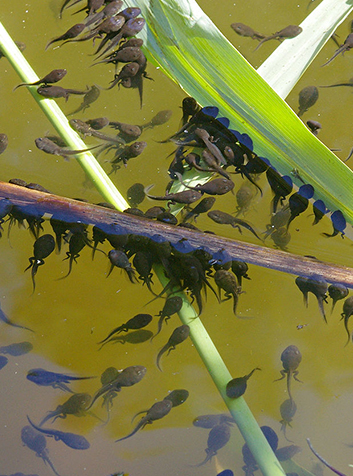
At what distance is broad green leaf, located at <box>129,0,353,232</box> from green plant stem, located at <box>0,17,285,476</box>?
0.78 meters

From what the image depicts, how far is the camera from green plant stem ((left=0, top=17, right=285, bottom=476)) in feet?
6.72

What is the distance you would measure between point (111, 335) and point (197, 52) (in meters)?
1.95

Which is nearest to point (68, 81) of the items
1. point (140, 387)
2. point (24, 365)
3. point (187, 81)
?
point (187, 81)

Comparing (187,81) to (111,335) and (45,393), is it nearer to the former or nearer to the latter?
(111,335)

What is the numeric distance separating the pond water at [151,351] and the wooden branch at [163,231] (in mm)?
527

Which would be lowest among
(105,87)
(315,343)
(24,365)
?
(315,343)

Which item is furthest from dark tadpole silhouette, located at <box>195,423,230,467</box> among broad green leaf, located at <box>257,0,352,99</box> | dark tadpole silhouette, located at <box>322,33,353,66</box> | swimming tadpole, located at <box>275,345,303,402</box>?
dark tadpole silhouette, located at <box>322,33,353,66</box>

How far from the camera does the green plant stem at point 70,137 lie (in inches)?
98.5

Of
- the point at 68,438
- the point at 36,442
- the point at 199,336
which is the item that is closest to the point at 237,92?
the point at 199,336

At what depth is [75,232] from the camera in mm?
2770

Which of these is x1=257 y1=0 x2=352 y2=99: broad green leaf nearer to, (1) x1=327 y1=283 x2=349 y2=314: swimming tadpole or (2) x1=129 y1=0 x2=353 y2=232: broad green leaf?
(2) x1=129 y1=0 x2=353 y2=232: broad green leaf

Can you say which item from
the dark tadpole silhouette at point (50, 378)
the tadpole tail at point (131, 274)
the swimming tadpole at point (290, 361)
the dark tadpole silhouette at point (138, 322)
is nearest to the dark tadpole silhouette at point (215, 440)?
the swimming tadpole at point (290, 361)

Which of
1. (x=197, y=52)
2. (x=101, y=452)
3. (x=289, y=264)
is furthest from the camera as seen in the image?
(x=101, y=452)

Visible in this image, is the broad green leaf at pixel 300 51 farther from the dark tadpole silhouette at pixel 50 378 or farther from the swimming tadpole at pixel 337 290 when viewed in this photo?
the dark tadpole silhouette at pixel 50 378
